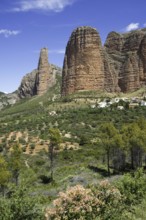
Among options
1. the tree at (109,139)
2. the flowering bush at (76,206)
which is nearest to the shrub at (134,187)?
the flowering bush at (76,206)

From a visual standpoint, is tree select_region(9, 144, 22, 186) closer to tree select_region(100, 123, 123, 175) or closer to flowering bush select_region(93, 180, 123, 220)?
tree select_region(100, 123, 123, 175)

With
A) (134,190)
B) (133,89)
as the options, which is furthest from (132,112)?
(134,190)

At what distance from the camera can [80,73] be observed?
142 m

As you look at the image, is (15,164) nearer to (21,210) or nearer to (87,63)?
(21,210)

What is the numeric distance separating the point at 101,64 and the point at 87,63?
5225 millimetres

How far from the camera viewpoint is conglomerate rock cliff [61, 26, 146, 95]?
139750 mm

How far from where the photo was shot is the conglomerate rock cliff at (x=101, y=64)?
140 metres

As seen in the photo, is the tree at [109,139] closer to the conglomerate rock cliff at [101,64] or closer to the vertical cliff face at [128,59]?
the vertical cliff face at [128,59]

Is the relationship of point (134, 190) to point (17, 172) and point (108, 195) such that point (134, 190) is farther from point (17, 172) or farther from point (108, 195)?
point (17, 172)

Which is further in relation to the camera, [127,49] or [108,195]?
A: [127,49]

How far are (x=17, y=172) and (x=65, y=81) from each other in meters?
107

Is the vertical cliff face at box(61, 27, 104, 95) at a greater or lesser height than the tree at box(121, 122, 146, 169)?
greater

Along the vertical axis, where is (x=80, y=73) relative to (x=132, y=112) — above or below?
above

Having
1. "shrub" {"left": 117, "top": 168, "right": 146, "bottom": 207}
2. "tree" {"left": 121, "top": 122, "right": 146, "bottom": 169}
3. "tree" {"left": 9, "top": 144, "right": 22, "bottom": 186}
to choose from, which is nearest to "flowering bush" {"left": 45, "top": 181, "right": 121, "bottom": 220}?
"shrub" {"left": 117, "top": 168, "right": 146, "bottom": 207}
